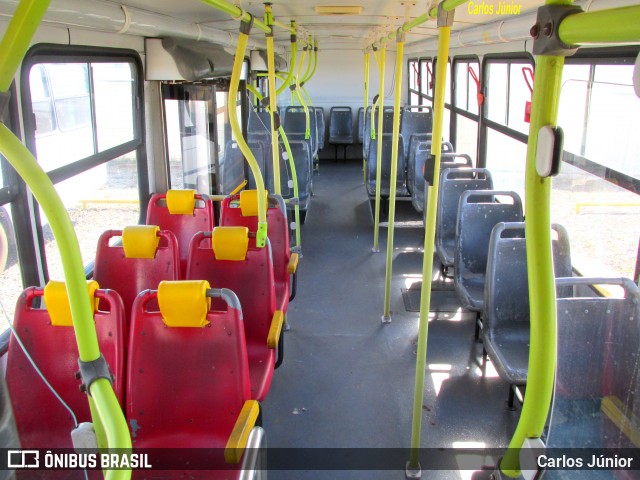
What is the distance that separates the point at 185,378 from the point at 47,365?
62 cm

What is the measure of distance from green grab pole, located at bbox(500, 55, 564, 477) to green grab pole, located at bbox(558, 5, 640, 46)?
45 millimetres

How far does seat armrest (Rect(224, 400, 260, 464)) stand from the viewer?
2039mm

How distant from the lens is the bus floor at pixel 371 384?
3.02 m

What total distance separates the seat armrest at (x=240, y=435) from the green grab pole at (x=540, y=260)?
4.44 feet

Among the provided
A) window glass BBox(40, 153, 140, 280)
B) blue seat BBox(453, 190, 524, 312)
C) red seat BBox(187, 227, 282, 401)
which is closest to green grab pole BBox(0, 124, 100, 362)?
red seat BBox(187, 227, 282, 401)

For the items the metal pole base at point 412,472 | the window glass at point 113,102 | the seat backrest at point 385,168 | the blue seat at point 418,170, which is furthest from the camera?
the seat backrest at point 385,168

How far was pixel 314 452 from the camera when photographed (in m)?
3.01

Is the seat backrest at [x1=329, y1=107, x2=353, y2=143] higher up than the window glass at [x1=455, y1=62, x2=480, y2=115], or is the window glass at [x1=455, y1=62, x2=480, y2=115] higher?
the window glass at [x1=455, y1=62, x2=480, y2=115]

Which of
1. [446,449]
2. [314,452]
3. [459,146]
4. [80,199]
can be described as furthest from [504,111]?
[80,199]

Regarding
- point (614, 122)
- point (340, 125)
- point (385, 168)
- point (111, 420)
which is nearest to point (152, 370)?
point (111, 420)

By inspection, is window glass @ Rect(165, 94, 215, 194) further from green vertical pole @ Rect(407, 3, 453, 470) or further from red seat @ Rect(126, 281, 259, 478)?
green vertical pole @ Rect(407, 3, 453, 470)

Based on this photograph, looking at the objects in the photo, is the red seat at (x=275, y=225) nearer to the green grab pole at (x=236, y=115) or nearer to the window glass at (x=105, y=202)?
the green grab pole at (x=236, y=115)

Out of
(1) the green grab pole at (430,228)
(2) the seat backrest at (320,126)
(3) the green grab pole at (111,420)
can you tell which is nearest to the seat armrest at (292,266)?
(1) the green grab pole at (430,228)

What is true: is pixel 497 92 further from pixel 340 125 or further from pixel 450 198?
pixel 340 125
